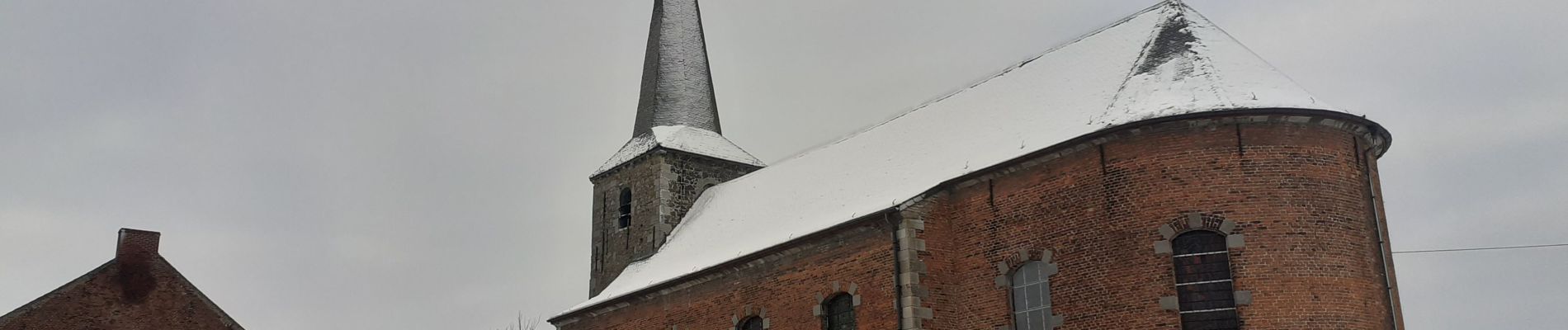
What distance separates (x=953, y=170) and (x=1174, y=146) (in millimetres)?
4303

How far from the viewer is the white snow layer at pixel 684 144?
3284 cm

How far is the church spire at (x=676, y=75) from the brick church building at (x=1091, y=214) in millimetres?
8839

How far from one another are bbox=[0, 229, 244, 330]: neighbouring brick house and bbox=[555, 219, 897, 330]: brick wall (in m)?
8.29

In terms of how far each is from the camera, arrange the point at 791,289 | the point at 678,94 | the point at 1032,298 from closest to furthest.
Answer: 1. the point at 1032,298
2. the point at 791,289
3. the point at 678,94

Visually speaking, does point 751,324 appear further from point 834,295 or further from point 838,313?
point 834,295

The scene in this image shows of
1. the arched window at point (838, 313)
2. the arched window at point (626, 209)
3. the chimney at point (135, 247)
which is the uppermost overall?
the arched window at point (626, 209)

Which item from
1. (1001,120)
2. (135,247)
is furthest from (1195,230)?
(135,247)

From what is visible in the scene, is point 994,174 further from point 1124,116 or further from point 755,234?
point 755,234

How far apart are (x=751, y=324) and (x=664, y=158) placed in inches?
375

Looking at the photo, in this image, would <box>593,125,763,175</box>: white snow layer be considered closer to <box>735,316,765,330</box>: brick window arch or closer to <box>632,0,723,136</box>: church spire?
<box>632,0,723,136</box>: church spire

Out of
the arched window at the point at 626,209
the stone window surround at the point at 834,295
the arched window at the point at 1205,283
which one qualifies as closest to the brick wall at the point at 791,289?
the stone window surround at the point at 834,295

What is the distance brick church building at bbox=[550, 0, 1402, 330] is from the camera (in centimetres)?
1695

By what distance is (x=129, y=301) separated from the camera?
2339 cm

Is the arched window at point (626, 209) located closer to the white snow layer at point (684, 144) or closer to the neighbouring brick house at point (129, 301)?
the white snow layer at point (684, 144)
